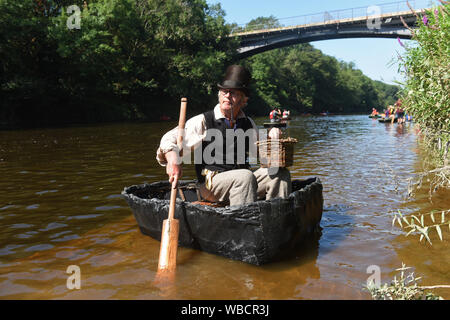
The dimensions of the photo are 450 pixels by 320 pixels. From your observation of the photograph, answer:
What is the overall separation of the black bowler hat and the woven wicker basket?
70 centimetres

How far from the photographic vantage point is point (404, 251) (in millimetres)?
4074

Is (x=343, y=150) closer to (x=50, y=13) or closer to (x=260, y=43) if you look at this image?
(x=50, y=13)

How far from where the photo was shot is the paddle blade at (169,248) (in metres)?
3.72

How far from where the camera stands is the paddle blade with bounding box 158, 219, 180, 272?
372cm

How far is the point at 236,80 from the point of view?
4164 millimetres

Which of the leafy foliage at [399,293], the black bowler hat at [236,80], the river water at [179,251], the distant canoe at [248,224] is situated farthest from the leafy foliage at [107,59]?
the leafy foliage at [399,293]

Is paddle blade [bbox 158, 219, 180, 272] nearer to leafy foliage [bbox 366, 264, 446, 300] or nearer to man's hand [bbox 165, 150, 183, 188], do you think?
man's hand [bbox 165, 150, 183, 188]

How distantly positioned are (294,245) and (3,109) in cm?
2676

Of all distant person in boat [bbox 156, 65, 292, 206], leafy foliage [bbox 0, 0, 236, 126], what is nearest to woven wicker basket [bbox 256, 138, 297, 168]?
distant person in boat [bbox 156, 65, 292, 206]

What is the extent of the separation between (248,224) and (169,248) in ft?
2.82

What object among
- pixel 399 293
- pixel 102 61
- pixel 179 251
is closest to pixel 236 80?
pixel 179 251

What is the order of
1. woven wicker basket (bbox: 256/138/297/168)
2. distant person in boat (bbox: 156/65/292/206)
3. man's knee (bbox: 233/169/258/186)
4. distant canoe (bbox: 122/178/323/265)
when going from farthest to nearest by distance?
distant person in boat (bbox: 156/65/292/206)
man's knee (bbox: 233/169/258/186)
woven wicker basket (bbox: 256/138/297/168)
distant canoe (bbox: 122/178/323/265)

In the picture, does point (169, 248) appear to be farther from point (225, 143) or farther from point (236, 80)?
point (236, 80)

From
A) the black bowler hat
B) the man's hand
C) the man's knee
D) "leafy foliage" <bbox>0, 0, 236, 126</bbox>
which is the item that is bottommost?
the man's knee
